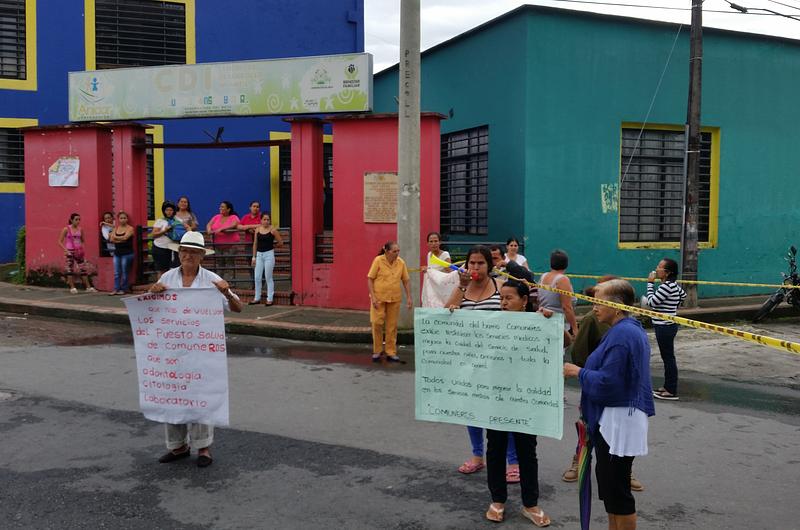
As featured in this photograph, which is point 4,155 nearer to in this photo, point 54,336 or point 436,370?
point 54,336

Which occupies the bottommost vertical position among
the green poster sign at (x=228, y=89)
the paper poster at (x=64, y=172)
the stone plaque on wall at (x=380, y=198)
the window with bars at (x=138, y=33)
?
the stone plaque on wall at (x=380, y=198)

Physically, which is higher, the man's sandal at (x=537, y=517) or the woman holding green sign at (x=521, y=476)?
the woman holding green sign at (x=521, y=476)

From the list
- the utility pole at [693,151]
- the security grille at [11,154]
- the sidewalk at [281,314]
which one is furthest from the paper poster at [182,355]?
the security grille at [11,154]

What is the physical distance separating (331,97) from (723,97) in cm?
803

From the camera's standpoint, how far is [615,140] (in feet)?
45.9

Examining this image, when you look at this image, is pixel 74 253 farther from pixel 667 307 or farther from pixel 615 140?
pixel 667 307

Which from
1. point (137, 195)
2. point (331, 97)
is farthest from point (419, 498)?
point (137, 195)

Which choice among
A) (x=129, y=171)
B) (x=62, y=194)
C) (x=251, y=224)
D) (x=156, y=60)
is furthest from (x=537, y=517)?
(x=156, y=60)

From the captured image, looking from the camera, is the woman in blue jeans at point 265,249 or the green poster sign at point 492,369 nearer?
the green poster sign at point 492,369

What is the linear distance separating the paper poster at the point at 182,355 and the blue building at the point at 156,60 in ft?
44.3

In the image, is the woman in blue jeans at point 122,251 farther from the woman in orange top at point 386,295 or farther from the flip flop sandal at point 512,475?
the flip flop sandal at point 512,475

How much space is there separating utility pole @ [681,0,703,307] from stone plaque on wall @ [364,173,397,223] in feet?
17.0

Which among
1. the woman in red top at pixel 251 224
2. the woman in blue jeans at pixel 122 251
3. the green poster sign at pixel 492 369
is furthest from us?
the woman in blue jeans at pixel 122 251

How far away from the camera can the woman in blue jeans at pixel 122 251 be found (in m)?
14.1
